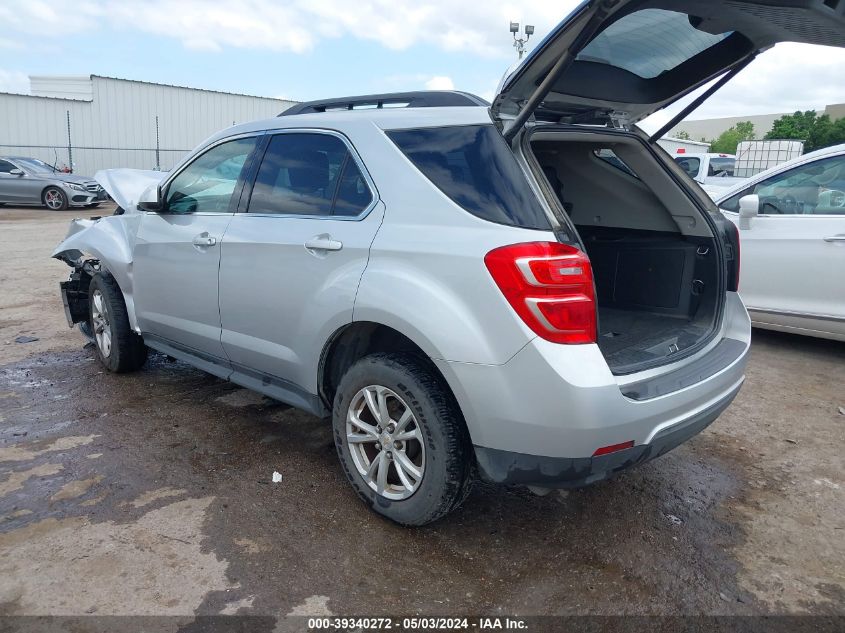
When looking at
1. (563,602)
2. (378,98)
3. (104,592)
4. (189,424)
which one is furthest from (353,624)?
(378,98)

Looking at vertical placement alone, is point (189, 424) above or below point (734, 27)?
below

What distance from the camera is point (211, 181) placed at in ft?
13.3

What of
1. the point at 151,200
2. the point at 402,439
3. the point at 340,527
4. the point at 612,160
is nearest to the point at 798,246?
the point at 612,160

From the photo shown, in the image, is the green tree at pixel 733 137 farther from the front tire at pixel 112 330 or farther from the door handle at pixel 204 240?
the door handle at pixel 204 240

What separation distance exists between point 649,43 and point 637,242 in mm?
1170

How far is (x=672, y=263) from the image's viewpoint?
12.3ft

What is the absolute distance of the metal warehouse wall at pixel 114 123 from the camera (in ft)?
78.2

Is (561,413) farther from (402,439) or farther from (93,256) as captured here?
(93,256)

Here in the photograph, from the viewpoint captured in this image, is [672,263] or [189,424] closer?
[672,263]

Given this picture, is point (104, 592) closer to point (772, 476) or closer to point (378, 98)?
point (378, 98)

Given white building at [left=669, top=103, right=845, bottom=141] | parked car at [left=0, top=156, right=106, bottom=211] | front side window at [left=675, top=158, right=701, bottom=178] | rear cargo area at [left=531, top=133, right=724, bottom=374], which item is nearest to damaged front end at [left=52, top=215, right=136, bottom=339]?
rear cargo area at [left=531, top=133, right=724, bottom=374]

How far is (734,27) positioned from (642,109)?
0.69m

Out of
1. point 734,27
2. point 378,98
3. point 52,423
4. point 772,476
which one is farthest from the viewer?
point 52,423

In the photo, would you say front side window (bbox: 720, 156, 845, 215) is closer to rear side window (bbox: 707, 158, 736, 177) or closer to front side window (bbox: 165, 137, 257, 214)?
front side window (bbox: 165, 137, 257, 214)
